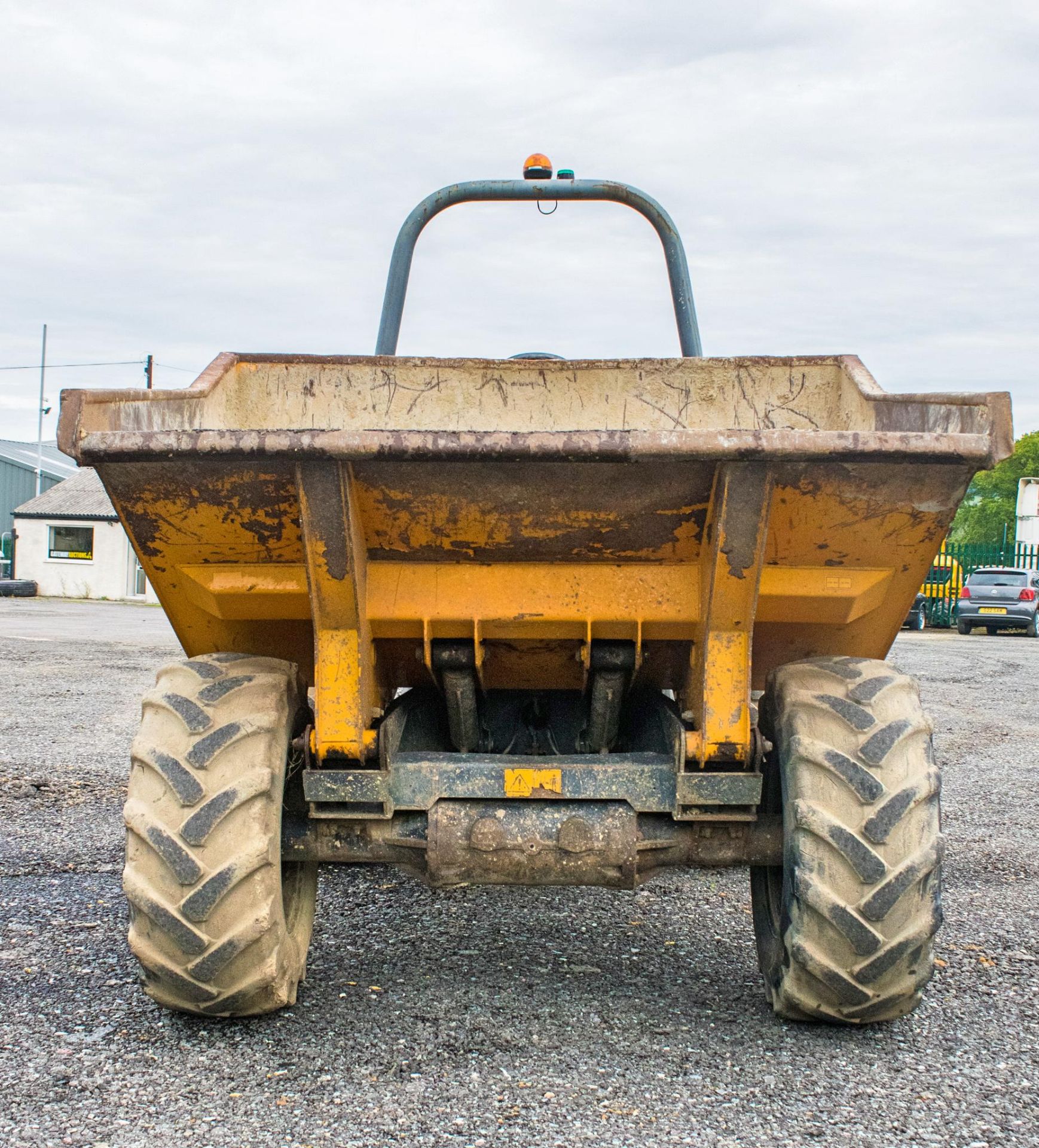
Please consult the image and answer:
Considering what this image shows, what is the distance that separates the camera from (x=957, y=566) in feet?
93.7

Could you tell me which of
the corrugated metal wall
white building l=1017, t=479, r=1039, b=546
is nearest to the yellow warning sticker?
white building l=1017, t=479, r=1039, b=546

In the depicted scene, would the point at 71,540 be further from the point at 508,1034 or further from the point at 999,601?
the point at 508,1034

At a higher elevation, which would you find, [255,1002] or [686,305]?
[686,305]

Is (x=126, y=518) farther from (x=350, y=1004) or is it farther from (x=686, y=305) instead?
(x=686, y=305)

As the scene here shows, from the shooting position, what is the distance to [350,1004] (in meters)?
3.28

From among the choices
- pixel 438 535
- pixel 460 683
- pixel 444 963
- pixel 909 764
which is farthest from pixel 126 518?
pixel 909 764

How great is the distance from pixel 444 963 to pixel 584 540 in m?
1.50

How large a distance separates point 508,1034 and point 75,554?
124 ft

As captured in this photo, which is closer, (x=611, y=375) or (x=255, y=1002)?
(x=255, y=1002)

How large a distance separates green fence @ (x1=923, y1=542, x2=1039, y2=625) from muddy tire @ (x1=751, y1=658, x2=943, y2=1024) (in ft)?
80.6

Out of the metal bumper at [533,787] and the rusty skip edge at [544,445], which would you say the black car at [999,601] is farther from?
the rusty skip edge at [544,445]

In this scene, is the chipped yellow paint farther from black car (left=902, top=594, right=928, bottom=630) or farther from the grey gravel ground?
black car (left=902, top=594, right=928, bottom=630)

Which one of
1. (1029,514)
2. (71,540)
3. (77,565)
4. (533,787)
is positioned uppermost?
(1029,514)

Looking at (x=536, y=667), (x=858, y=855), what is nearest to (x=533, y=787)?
(x=536, y=667)
